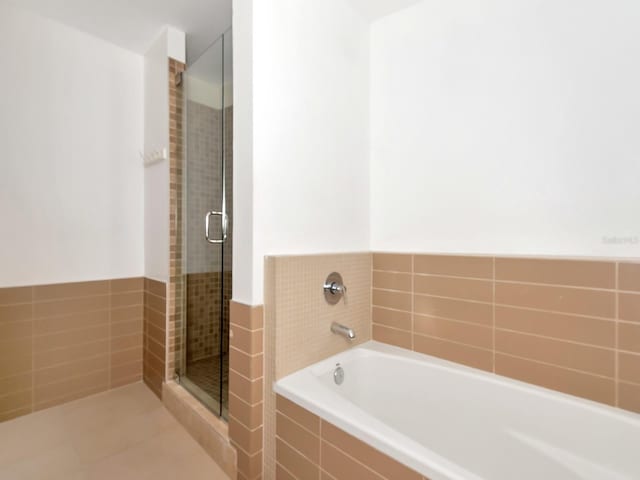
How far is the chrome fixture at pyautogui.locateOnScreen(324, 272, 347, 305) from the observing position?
5.03 ft

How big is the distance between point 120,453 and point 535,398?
1.99 m

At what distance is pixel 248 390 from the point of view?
1287 mm

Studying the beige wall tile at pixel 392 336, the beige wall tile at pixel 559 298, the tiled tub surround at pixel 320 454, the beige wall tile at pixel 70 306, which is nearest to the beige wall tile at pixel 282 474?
the tiled tub surround at pixel 320 454

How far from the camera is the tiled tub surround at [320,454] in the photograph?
92cm

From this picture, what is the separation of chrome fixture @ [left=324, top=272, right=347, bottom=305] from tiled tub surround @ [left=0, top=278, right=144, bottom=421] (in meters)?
1.58

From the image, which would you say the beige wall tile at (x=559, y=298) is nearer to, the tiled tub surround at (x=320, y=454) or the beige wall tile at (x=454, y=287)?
the beige wall tile at (x=454, y=287)

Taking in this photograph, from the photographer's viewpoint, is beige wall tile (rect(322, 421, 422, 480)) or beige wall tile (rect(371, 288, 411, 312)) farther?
beige wall tile (rect(371, 288, 411, 312))

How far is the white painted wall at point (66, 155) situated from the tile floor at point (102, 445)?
856 millimetres

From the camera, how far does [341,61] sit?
5.55 ft

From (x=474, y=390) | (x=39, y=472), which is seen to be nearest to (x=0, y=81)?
(x=39, y=472)

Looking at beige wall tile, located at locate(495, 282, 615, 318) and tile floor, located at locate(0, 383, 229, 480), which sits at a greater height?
beige wall tile, located at locate(495, 282, 615, 318)

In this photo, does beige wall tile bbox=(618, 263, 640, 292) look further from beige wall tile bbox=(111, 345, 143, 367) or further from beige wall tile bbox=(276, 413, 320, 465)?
beige wall tile bbox=(111, 345, 143, 367)

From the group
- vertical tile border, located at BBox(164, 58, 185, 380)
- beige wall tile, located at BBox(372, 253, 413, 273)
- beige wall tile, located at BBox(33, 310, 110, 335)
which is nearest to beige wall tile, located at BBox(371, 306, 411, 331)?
beige wall tile, located at BBox(372, 253, 413, 273)

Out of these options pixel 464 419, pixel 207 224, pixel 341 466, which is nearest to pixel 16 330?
pixel 207 224
